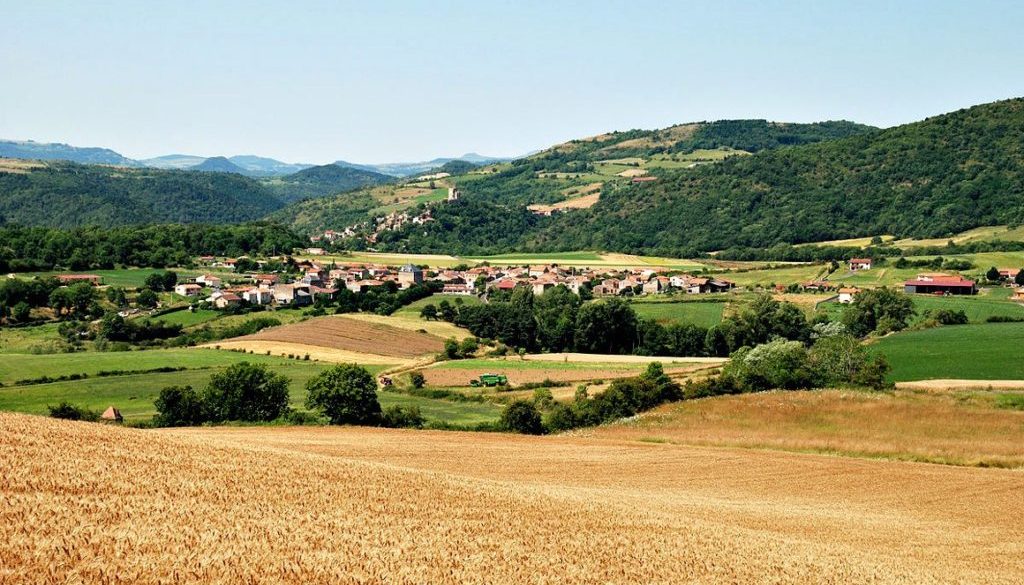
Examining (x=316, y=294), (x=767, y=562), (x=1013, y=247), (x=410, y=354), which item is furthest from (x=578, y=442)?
(x=1013, y=247)

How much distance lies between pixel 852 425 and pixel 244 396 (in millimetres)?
32216

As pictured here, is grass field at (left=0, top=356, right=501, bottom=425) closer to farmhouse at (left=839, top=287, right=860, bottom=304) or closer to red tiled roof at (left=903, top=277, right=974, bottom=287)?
farmhouse at (left=839, top=287, right=860, bottom=304)

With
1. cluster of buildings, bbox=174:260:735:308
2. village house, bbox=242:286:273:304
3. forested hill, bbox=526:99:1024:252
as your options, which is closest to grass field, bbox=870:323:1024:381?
cluster of buildings, bbox=174:260:735:308

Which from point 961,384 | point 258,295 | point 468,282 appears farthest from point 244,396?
point 468,282

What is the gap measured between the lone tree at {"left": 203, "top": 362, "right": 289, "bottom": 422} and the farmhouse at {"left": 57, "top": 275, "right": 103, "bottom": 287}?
231ft

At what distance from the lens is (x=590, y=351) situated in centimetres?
9269

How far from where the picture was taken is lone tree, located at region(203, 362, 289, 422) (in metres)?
52.1

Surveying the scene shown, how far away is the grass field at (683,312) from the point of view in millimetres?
97938

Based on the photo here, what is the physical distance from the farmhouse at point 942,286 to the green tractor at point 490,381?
61676 millimetres

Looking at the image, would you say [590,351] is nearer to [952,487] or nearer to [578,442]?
[578,442]

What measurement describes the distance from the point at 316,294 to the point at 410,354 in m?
40.1

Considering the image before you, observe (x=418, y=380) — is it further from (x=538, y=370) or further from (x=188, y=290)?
(x=188, y=290)

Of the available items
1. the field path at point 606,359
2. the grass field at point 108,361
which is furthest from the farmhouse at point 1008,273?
the grass field at point 108,361

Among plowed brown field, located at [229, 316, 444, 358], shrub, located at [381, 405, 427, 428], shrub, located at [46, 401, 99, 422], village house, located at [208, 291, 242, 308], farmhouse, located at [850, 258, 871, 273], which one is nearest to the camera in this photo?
shrub, located at [46, 401, 99, 422]
